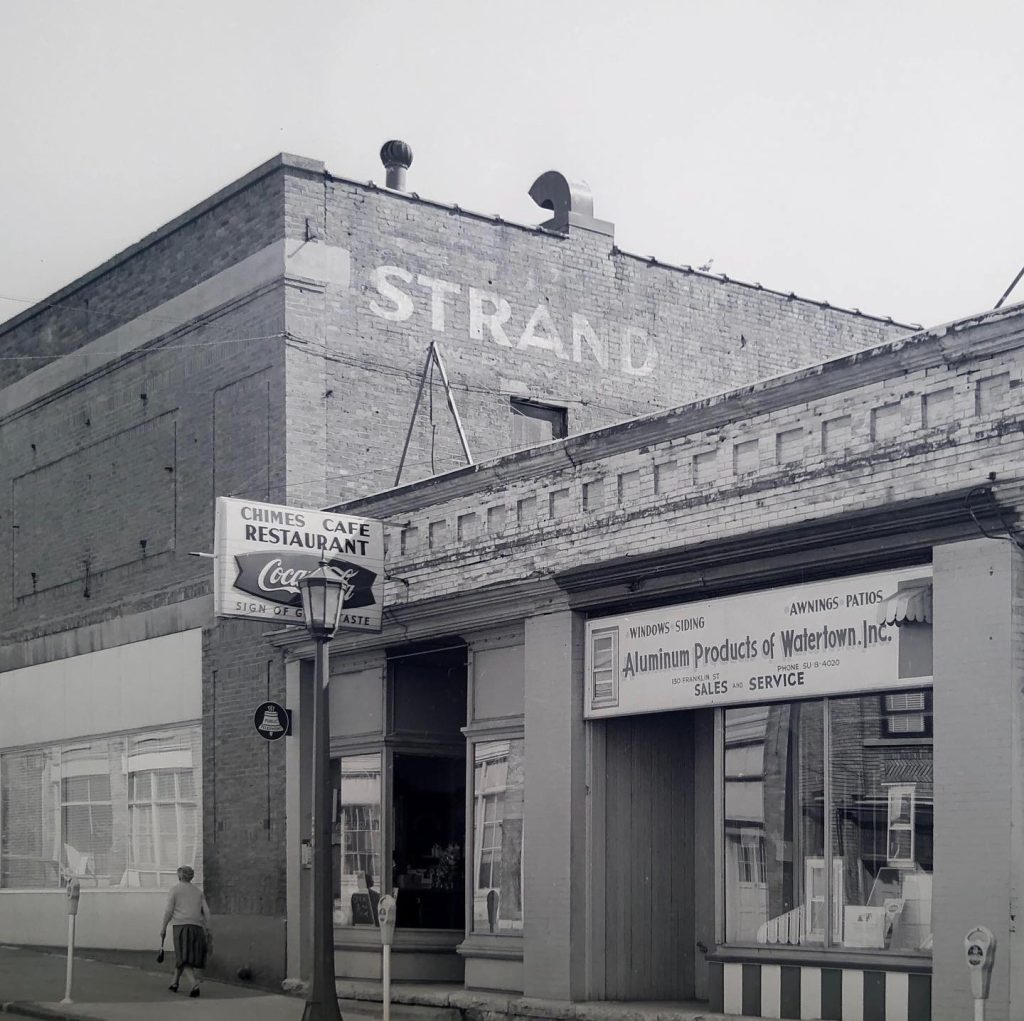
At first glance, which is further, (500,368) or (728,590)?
(500,368)

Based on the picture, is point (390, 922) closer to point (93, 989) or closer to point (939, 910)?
point (939, 910)

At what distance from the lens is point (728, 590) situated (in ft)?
47.3

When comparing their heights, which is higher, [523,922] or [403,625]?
[403,625]

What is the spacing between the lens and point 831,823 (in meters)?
13.5

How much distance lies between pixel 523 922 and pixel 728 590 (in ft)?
13.4

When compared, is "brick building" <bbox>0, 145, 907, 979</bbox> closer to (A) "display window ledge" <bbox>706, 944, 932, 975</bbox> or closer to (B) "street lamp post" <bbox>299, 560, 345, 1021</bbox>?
(B) "street lamp post" <bbox>299, 560, 345, 1021</bbox>

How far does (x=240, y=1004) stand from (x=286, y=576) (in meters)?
4.62

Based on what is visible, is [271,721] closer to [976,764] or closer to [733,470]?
[733,470]

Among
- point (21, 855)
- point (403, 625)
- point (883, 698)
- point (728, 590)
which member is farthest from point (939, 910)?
point (21, 855)

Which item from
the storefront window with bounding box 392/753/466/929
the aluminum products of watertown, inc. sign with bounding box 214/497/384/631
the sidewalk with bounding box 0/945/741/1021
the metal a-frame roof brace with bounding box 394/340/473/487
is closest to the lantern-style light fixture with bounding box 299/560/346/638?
the aluminum products of watertown, inc. sign with bounding box 214/497/384/631

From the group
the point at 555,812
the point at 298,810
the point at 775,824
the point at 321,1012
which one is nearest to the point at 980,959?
the point at 775,824

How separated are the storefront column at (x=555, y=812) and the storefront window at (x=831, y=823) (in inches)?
65.1

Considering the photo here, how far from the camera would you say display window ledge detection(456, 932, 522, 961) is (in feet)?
53.8

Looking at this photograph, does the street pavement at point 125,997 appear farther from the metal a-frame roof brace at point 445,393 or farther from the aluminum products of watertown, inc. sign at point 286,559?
the metal a-frame roof brace at point 445,393
